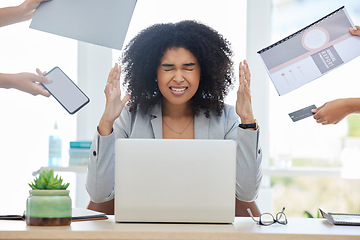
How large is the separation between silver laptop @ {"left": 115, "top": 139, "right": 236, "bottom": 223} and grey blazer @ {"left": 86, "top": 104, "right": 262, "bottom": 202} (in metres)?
0.41

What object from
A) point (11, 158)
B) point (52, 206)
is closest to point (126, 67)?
point (52, 206)

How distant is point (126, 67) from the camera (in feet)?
7.69

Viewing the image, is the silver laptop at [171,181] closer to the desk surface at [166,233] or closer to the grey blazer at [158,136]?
the desk surface at [166,233]

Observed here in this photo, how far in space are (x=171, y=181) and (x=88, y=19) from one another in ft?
2.76

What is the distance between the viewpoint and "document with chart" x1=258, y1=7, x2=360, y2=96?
1.92 meters

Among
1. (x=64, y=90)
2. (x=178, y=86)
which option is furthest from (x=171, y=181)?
(x=178, y=86)

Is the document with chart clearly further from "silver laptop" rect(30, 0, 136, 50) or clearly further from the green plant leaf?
the green plant leaf

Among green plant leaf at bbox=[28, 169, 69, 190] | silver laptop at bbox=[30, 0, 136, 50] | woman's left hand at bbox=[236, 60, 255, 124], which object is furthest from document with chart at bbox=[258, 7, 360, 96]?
green plant leaf at bbox=[28, 169, 69, 190]

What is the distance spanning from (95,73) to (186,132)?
1.48 meters

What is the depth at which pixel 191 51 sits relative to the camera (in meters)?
2.19

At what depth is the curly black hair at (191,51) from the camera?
221 cm

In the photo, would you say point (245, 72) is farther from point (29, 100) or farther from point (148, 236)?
point (29, 100)

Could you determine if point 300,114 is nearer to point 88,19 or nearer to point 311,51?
point 311,51

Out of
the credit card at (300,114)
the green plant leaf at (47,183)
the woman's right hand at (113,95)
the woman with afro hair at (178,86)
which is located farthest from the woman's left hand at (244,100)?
the green plant leaf at (47,183)
